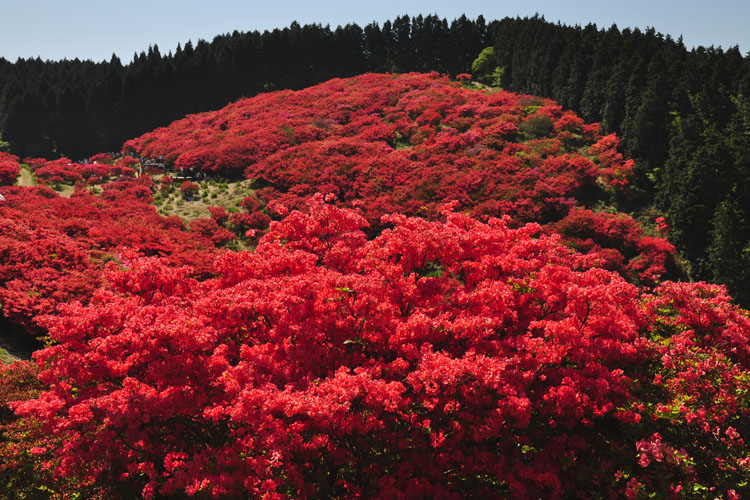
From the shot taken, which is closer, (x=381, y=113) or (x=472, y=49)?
(x=381, y=113)

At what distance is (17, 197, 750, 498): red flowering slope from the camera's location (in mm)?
7039

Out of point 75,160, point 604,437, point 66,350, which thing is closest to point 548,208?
point 604,437

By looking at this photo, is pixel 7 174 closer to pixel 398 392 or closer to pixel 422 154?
pixel 422 154

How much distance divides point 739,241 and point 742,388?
19.8 metres

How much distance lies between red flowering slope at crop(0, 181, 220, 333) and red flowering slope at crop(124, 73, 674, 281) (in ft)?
27.8

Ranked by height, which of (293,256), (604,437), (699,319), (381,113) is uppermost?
(381,113)

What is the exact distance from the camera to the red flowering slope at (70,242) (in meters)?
15.8

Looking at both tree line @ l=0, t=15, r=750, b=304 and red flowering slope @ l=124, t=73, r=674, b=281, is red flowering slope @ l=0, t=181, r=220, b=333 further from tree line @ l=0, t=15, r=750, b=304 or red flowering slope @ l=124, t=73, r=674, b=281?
tree line @ l=0, t=15, r=750, b=304

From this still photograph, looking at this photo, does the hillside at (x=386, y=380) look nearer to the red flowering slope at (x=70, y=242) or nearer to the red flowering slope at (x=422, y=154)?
the red flowering slope at (x=70, y=242)

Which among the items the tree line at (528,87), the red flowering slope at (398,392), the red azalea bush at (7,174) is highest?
the tree line at (528,87)

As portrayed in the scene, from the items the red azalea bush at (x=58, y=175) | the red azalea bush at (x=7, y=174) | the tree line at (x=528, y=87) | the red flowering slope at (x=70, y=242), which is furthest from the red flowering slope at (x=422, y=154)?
the red azalea bush at (x=7, y=174)

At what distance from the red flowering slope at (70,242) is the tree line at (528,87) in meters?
26.4

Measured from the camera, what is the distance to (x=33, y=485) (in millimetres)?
8508

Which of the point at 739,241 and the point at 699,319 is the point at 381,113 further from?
the point at 699,319
